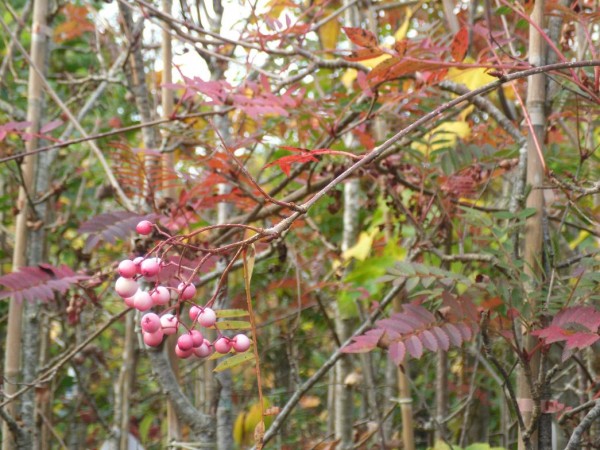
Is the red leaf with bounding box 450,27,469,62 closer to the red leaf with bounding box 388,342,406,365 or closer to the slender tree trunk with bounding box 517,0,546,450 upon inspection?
the slender tree trunk with bounding box 517,0,546,450

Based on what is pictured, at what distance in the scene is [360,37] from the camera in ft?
3.24

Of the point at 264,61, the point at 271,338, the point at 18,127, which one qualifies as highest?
the point at 264,61

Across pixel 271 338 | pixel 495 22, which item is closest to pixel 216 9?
pixel 495 22

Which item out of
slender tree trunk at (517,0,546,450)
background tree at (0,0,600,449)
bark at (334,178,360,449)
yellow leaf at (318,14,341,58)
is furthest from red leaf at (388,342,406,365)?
yellow leaf at (318,14,341,58)

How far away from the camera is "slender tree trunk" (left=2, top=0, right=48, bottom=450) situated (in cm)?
154

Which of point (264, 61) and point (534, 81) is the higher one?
point (264, 61)

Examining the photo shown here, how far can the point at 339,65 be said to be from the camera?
1.36 metres

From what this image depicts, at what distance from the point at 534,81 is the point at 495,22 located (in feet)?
3.10

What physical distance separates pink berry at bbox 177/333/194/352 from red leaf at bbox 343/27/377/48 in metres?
0.49

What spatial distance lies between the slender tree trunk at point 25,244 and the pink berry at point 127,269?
922mm

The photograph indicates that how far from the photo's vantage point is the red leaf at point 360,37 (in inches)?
38.9

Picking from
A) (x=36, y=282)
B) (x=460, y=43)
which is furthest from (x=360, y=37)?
(x=36, y=282)

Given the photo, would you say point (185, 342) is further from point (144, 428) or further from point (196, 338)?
point (144, 428)

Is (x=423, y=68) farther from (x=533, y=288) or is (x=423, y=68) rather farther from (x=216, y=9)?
(x=216, y=9)
